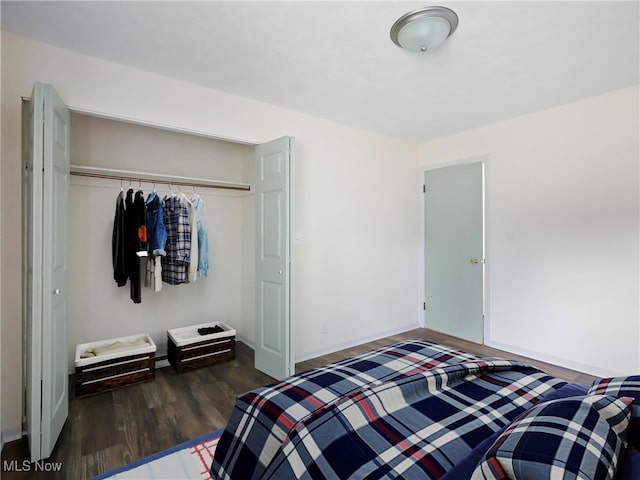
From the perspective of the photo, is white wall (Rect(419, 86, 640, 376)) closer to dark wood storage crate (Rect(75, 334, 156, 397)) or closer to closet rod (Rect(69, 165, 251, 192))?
closet rod (Rect(69, 165, 251, 192))

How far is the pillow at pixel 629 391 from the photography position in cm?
91

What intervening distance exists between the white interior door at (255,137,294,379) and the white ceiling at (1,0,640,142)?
1.95ft

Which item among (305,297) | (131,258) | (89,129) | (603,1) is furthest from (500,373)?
(89,129)

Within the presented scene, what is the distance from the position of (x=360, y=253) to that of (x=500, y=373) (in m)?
2.48

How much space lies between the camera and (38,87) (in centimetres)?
177

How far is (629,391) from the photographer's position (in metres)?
1.04

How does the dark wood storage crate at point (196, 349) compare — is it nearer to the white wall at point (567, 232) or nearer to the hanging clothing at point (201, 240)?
the hanging clothing at point (201, 240)

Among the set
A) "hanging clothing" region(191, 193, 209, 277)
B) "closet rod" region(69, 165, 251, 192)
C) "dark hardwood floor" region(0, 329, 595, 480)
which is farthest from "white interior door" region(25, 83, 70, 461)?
"hanging clothing" region(191, 193, 209, 277)

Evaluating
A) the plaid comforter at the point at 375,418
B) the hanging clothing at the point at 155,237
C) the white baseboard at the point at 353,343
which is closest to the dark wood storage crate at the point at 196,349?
the hanging clothing at the point at 155,237

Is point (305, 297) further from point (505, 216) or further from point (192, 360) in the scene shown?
point (505, 216)

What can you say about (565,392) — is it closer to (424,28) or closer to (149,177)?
(424,28)

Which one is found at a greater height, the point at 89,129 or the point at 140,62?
the point at 140,62

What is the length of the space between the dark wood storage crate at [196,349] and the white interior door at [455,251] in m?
2.54

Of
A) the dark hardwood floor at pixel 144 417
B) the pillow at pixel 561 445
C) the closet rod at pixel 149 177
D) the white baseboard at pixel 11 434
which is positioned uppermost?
the closet rod at pixel 149 177
